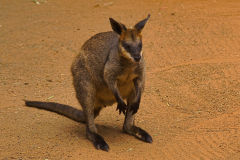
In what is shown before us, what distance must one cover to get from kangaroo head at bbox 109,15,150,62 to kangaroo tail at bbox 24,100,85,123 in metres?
1.46

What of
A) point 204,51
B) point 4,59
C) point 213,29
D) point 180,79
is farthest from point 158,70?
point 4,59

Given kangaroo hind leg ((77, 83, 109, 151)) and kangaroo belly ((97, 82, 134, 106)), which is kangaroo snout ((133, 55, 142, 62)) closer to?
kangaroo belly ((97, 82, 134, 106))

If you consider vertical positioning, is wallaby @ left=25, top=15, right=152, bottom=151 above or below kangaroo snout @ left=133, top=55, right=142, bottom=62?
below

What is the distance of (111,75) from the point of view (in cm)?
612

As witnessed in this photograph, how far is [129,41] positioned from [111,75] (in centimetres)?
51

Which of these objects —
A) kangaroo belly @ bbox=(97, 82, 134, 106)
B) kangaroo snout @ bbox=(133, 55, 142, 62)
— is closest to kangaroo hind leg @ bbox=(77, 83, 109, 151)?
kangaroo belly @ bbox=(97, 82, 134, 106)

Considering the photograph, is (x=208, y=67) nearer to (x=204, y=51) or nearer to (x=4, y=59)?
(x=204, y=51)

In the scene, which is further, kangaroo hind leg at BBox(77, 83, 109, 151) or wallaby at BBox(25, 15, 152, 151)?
kangaroo hind leg at BBox(77, 83, 109, 151)

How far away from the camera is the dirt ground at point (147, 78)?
626cm

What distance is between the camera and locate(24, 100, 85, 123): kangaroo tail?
705 cm

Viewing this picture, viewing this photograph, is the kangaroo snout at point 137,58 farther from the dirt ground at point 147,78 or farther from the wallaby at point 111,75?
Result: the dirt ground at point 147,78

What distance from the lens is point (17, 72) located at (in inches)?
351

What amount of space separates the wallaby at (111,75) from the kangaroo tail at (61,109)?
12cm

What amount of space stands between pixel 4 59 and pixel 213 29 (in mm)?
4251
